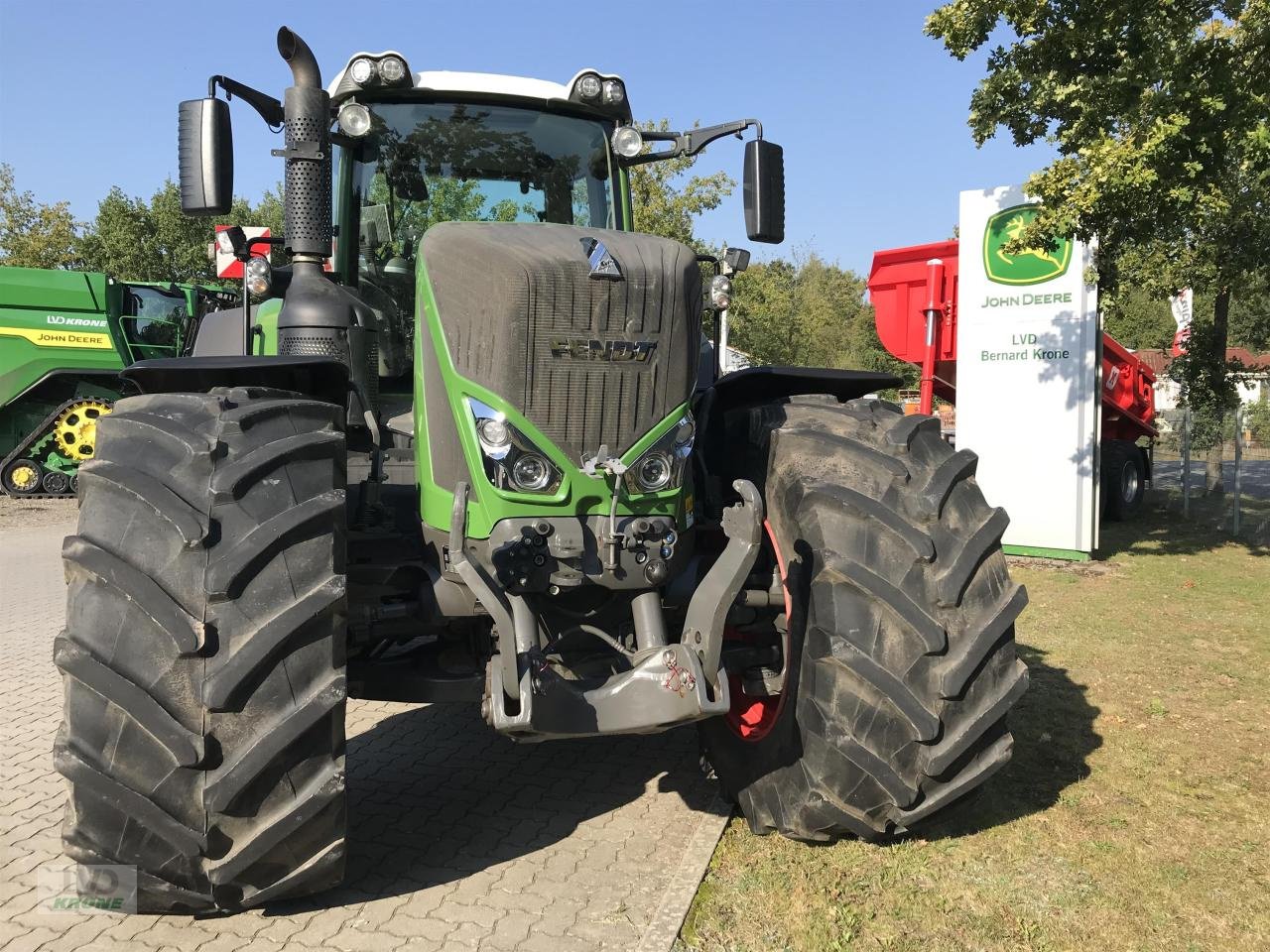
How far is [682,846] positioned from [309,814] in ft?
4.81

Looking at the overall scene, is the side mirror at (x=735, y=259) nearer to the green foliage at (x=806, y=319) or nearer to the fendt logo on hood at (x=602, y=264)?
the fendt logo on hood at (x=602, y=264)

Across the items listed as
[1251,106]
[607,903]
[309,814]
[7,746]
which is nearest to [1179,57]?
[1251,106]

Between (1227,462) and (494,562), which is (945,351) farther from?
(494,562)

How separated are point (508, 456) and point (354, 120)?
183cm

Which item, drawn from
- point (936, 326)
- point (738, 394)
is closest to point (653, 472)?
point (738, 394)

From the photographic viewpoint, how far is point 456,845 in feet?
11.5

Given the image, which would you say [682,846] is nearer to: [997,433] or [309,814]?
[309,814]

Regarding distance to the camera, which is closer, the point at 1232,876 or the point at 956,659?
the point at 956,659

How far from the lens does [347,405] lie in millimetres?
3656

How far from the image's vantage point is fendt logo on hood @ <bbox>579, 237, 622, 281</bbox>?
2.91 m

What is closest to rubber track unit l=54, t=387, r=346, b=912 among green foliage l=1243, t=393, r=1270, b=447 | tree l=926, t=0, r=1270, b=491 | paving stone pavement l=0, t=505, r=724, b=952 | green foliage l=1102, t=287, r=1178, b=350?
paving stone pavement l=0, t=505, r=724, b=952

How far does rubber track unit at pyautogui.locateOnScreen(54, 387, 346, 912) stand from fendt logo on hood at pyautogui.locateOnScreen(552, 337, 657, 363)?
0.82m

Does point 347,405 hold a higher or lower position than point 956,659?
higher

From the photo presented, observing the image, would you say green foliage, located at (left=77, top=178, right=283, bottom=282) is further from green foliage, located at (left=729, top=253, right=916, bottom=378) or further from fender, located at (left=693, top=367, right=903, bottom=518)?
fender, located at (left=693, top=367, right=903, bottom=518)
